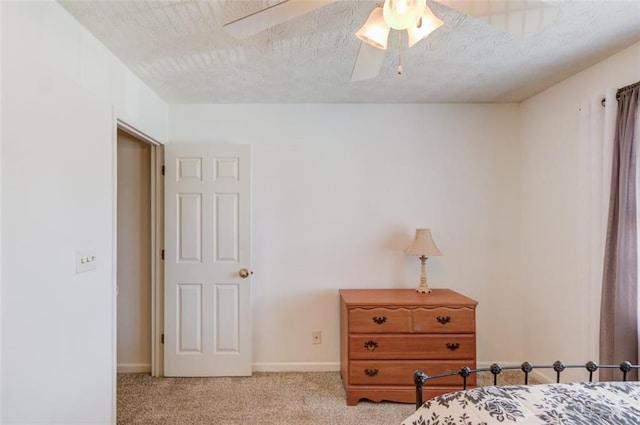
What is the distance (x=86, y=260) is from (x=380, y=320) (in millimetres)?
1876

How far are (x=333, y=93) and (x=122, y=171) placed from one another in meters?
1.97

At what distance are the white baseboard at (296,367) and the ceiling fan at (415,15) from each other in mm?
2592

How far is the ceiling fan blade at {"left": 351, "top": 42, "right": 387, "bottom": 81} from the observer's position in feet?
4.90

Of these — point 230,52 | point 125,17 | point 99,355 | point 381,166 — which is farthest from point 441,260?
point 125,17

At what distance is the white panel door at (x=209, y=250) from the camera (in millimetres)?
2789

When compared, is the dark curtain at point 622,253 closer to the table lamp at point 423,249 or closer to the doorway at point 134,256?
the table lamp at point 423,249

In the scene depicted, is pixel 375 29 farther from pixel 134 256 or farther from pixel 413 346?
pixel 134 256

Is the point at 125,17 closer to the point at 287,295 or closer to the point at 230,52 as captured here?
the point at 230,52

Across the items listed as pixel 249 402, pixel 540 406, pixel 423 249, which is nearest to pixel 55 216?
pixel 249 402

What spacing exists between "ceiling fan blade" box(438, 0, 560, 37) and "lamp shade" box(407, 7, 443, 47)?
6 centimetres

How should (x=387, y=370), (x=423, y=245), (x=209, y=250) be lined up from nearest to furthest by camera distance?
(x=387, y=370), (x=423, y=245), (x=209, y=250)

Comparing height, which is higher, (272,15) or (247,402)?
(272,15)

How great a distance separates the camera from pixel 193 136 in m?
2.95

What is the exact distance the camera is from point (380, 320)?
2.41 m
